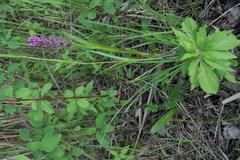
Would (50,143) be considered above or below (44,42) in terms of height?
below

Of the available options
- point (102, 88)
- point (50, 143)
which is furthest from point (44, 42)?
point (102, 88)

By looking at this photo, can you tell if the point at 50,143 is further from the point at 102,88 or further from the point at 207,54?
the point at 207,54

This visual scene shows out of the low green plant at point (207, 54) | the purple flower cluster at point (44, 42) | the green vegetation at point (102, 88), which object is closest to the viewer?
the low green plant at point (207, 54)

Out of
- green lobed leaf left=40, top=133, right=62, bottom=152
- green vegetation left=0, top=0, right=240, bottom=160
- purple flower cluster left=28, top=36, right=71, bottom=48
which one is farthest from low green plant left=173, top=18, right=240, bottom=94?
green lobed leaf left=40, top=133, right=62, bottom=152

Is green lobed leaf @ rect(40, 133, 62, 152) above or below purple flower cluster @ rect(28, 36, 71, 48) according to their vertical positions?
below

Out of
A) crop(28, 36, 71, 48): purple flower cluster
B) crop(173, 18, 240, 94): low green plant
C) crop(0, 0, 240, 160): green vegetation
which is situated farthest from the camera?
crop(0, 0, 240, 160): green vegetation

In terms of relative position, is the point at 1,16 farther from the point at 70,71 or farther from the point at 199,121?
the point at 199,121

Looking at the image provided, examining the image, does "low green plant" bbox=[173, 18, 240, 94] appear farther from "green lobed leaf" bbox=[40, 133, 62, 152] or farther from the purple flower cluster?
"green lobed leaf" bbox=[40, 133, 62, 152]

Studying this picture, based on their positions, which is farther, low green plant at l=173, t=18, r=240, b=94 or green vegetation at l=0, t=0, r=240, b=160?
green vegetation at l=0, t=0, r=240, b=160

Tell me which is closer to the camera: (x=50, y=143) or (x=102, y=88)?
(x=50, y=143)

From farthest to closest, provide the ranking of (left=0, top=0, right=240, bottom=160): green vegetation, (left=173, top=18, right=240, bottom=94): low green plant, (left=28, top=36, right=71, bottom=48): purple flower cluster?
(left=0, top=0, right=240, bottom=160): green vegetation
(left=28, top=36, right=71, bottom=48): purple flower cluster
(left=173, top=18, right=240, bottom=94): low green plant

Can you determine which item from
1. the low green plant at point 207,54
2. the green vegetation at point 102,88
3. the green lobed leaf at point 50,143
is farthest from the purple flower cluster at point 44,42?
the low green plant at point 207,54

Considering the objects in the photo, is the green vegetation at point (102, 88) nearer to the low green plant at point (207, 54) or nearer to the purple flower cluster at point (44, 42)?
the purple flower cluster at point (44, 42)

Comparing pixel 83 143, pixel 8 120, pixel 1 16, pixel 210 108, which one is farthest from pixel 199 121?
pixel 1 16
